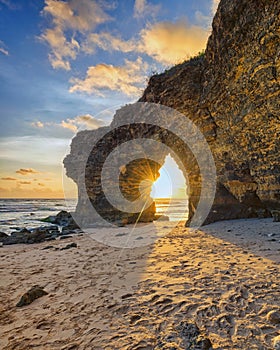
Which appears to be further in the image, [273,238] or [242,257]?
[273,238]

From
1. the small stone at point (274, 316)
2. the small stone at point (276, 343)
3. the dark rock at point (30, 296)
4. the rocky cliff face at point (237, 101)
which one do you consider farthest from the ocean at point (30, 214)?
the small stone at point (276, 343)

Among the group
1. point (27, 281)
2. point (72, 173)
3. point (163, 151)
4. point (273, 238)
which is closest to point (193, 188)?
point (163, 151)

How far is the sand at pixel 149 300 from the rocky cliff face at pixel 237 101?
154 inches

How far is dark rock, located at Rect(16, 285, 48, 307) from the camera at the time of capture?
4145 millimetres

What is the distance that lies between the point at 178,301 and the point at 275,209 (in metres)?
7.38

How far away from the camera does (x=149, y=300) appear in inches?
142

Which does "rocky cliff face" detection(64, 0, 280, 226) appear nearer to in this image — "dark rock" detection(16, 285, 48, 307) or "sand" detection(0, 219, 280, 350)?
"sand" detection(0, 219, 280, 350)

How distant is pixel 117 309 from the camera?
11.4 ft

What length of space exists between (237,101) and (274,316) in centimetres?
788

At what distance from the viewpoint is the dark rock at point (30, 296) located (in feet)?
13.6

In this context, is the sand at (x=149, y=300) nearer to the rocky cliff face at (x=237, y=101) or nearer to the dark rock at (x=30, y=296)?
the dark rock at (x=30, y=296)

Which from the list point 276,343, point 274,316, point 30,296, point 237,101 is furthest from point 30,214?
point 276,343

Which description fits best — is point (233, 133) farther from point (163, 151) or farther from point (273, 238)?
point (163, 151)

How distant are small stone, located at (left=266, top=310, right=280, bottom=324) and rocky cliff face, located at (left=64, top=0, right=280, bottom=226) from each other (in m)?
6.38
